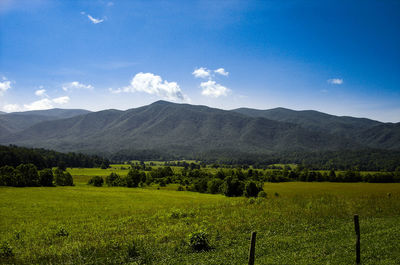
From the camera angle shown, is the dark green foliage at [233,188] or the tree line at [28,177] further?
the dark green foliage at [233,188]

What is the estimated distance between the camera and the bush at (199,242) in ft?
65.0

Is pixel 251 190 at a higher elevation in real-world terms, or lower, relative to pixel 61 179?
higher

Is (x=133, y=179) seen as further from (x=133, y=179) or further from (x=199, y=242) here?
(x=199, y=242)

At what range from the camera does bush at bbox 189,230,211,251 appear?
19812 mm

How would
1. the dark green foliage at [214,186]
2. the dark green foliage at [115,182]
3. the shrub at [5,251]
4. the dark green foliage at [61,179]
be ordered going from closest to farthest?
the shrub at [5,251]
the dark green foliage at [61,179]
the dark green foliage at [214,186]
the dark green foliage at [115,182]

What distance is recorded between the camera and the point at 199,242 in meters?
19.8

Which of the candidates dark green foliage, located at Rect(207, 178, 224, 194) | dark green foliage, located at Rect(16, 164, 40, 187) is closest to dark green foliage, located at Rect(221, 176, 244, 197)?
dark green foliage, located at Rect(207, 178, 224, 194)

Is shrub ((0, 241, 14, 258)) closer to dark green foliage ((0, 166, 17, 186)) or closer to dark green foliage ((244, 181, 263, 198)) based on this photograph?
dark green foliage ((244, 181, 263, 198))

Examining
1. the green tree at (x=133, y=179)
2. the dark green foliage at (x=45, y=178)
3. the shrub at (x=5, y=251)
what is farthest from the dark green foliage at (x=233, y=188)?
the shrub at (x=5, y=251)

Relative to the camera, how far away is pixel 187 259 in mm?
17500

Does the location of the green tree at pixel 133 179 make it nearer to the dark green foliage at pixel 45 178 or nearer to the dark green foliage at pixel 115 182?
the dark green foliage at pixel 115 182

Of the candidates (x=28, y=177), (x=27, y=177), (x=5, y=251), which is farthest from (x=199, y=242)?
(x=28, y=177)

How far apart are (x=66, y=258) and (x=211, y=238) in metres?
12.3

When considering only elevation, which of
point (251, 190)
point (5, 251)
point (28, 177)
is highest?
point (5, 251)
